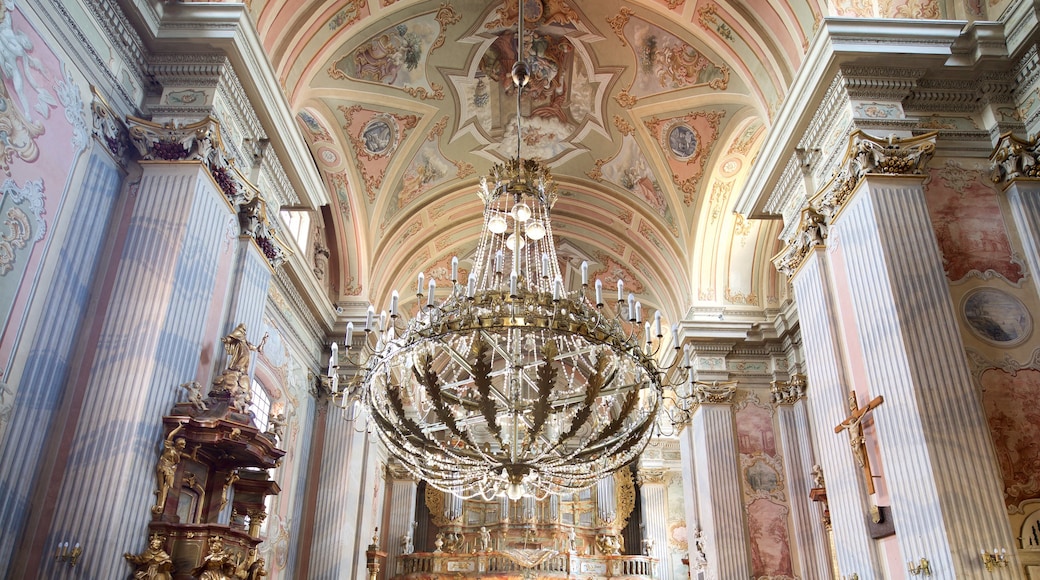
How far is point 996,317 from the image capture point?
694cm

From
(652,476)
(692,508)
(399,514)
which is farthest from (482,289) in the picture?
(652,476)

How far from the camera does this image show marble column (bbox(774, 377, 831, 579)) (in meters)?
11.8

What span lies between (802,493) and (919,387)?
22.0ft

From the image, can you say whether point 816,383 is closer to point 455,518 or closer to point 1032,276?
point 1032,276

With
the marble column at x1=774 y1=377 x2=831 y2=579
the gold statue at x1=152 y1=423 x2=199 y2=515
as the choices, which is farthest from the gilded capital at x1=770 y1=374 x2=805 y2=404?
the gold statue at x1=152 y1=423 x2=199 y2=515

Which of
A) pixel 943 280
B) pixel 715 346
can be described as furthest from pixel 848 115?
pixel 715 346

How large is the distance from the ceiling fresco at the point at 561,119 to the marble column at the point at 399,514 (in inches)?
274

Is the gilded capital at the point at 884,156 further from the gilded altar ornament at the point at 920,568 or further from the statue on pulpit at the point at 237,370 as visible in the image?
the statue on pulpit at the point at 237,370

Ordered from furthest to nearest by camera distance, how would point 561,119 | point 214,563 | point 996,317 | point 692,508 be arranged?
point 692,508 → point 561,119 → point 996,317 → point 214,563

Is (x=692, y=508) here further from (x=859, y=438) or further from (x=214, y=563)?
(x=214, y=563)

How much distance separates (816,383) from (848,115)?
2989 mm

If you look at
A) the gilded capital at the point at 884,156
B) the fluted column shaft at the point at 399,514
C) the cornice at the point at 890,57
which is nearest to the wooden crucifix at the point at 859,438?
the gilded capital at the point at 884,156

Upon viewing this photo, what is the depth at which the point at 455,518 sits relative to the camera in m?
21.8

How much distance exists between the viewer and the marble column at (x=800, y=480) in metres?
11.8
